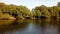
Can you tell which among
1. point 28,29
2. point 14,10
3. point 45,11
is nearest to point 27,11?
point 14,10

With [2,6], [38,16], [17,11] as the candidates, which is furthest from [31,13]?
[2,6]

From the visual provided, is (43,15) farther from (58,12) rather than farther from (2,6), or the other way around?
(2,6)

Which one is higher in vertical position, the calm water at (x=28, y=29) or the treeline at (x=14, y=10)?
the treeline at (x=14, y=10)

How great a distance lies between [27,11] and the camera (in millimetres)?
58000

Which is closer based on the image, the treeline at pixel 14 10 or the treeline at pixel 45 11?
the treeline at pixel 14 10

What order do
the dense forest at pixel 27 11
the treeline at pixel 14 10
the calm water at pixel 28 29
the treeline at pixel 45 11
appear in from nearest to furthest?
the calm water at pixel 28 29 → the treeline at pixel 14 10 → the dense forest at pixel 27 11 → the treeline at pixel 45 11

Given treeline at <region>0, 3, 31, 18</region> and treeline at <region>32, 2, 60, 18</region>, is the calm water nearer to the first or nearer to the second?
treeline at <region>0, 3, 31, 18</region>

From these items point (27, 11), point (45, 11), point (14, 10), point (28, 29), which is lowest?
point (28, 29)

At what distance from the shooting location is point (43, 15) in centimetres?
6159

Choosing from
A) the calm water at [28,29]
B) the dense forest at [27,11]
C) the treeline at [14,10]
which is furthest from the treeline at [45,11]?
the calm water at [28,29]

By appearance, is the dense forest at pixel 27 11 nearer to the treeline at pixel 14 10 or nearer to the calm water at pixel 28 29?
the treeline at pixel 14 10

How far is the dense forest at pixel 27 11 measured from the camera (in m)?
51.1

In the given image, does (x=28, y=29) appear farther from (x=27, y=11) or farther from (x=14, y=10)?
(x=27, y=11)

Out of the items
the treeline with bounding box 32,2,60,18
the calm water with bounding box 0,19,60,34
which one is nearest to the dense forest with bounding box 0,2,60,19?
the treeline with bounding box 32,2,60,18
